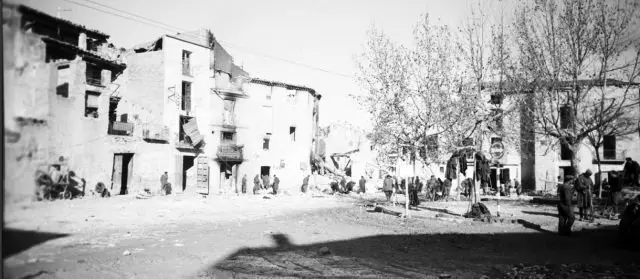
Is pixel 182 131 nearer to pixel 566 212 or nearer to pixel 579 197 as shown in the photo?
pixel 579 197

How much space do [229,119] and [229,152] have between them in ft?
11.2

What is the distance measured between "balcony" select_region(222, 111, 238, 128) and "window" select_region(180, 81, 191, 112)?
3510 millimetres

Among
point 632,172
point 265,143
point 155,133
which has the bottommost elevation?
point 632,172

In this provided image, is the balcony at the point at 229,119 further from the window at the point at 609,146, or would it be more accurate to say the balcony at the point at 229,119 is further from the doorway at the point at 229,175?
the window at the point at 609,146

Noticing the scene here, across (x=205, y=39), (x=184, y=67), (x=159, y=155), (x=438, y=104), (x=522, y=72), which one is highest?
(x=205, y=39)

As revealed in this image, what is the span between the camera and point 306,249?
8547 mm

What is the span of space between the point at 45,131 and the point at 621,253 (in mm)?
10351

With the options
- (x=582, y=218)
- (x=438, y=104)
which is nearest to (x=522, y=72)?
(x=438, y=104)

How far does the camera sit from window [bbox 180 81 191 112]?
32.7m

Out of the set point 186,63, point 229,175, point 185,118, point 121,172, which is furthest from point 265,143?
point 121,172

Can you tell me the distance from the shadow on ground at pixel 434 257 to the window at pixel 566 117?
6661mm

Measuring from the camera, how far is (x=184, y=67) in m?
32.7

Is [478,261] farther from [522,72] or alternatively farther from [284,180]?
[284,180]

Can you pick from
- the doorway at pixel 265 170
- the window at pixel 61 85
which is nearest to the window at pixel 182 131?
the doorway at pixel 265 170
